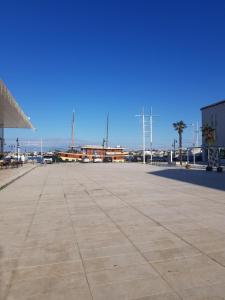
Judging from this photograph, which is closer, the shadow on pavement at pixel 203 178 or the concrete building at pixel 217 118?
the shadow on pavement at pixel 203 178

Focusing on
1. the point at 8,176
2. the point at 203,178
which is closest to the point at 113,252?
the point at 203,178

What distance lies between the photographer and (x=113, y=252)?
6.52 m

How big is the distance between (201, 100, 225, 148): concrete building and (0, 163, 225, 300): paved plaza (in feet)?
233

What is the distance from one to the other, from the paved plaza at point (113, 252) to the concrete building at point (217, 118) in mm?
70945

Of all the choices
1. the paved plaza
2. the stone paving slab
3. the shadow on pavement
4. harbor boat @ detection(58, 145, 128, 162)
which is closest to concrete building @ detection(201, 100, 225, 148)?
harbor boat @ detection(58, 145, 128, 162)

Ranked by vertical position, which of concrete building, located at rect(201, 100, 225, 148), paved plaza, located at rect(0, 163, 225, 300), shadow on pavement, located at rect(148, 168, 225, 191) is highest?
concrete building, located at rect(201, 100, 225, 148)

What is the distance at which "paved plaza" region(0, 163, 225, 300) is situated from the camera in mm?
4802

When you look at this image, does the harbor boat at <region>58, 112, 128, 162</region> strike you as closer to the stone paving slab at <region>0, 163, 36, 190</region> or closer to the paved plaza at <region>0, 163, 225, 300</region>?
→ the stone paving slab at <region>0, 163, 36, 190</region>

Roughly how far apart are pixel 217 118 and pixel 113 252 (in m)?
80.7

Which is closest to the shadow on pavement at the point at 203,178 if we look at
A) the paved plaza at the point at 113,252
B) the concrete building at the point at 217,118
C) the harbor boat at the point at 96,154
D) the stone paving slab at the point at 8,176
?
the paved plaza at the point at 113,252

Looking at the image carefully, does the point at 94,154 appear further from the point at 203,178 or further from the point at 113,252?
the point at 113,252

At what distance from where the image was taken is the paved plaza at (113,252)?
189 inches

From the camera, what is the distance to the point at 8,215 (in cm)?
1077

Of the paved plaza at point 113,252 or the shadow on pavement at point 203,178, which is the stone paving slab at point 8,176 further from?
the shadow on pavement at point 203,178
